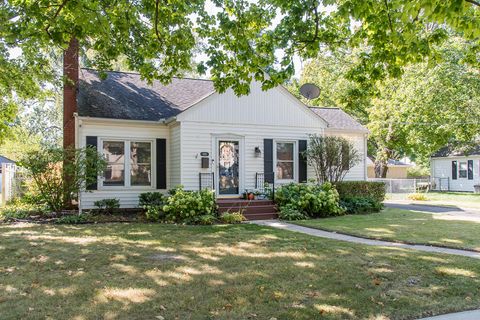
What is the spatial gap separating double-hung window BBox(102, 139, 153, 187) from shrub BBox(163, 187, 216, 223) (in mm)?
2475

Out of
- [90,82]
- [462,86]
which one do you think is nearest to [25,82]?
[90,82]

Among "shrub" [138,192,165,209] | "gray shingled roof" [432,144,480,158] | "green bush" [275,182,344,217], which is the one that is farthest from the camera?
"gray shingled roof" [432,144,480,158]

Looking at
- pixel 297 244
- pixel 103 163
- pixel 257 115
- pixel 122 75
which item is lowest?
pixel 297 244

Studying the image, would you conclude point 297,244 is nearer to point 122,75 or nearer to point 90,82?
point 90,82

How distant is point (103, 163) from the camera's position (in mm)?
11922

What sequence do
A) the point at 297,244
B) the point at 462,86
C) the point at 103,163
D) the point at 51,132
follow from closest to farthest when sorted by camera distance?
the point at 297,244, the point at 103,163, the point at 462,86, the point at 51,132

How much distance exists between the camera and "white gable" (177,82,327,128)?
44.0 ft

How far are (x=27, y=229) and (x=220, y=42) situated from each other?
661 centimetres

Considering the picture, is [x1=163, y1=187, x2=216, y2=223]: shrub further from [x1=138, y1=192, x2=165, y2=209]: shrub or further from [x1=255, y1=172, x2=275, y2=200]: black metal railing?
[x1=255, y1=172, x2=275, y2=200]: black metal railing

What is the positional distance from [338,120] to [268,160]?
17.3ft

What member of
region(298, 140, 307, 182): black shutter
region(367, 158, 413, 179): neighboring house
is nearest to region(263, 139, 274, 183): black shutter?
region(298, 140, 307, 182): black shutter

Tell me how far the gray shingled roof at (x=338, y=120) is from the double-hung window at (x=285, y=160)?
2558 mm

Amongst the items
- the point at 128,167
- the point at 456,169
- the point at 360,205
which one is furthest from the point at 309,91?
the point at 456,169

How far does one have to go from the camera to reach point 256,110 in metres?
14.2
